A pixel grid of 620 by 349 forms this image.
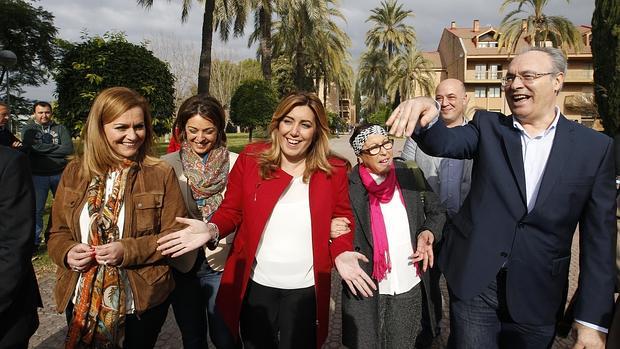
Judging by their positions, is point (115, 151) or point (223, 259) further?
point (223, 259)

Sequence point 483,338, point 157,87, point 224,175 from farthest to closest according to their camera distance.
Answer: point 157,87
point 224,175
point 483,338

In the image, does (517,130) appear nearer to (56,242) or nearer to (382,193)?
(382,193)

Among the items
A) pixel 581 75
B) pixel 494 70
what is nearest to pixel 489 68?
pixel 494 70

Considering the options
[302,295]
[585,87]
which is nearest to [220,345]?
[302,295]

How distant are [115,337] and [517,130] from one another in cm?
242

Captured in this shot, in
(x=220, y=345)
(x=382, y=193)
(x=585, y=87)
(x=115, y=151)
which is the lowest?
(x=220, y=345)

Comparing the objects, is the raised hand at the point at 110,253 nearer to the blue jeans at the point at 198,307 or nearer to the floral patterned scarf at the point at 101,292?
the floral patterned scarf at the point at 101,292

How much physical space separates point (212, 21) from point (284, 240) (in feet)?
47.0

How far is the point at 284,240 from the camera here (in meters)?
2.43

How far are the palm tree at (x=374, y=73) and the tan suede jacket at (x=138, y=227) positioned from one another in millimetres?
43522

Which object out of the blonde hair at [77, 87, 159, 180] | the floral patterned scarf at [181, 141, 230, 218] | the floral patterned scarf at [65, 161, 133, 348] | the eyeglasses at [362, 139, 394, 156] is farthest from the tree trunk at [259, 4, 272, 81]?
the floral patterned scarf at [65, 161, 133, 348]

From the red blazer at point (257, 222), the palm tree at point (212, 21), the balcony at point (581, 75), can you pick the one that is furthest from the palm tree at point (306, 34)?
the balcony at point (581, 75)

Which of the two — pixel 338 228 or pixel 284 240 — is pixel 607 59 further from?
pixel 284 240

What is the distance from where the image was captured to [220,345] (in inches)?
107
